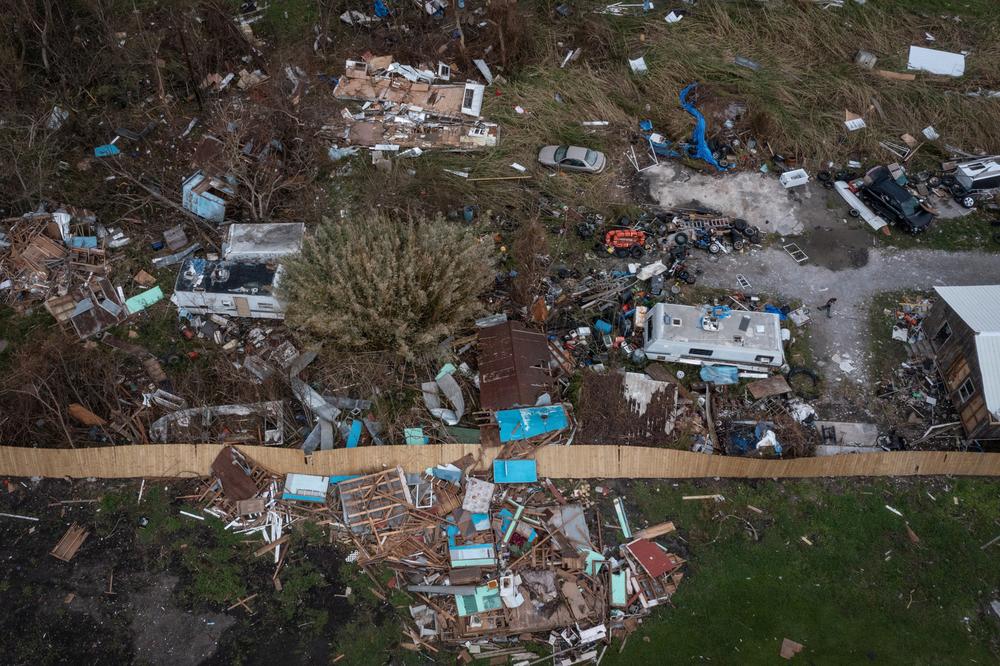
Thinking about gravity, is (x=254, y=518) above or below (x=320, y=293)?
below

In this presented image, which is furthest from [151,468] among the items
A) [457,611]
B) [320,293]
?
[457,611]

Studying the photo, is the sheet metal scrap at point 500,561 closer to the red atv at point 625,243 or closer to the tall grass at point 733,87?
the red atv at point 625,243

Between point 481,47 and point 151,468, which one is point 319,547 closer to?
point 151,468

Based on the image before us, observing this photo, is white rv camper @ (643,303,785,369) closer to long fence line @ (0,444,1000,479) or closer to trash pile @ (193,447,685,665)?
long fence line @ (0,444,1000,479)

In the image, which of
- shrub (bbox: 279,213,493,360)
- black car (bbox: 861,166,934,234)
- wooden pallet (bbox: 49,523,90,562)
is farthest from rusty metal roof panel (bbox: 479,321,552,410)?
Answer: black car (bbox: 861,166,934,234)

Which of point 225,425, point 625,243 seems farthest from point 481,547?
point 625,243

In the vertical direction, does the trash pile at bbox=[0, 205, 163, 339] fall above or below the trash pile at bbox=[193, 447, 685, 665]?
above
